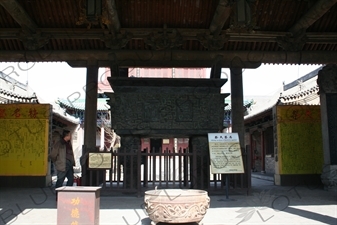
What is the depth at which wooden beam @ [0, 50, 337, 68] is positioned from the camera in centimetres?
947

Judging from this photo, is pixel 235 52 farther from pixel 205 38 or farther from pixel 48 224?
pixel 48 224

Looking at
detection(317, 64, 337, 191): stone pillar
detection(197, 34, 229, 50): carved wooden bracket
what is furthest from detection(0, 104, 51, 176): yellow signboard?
detection(317, 64, 337, 191): stone pillar

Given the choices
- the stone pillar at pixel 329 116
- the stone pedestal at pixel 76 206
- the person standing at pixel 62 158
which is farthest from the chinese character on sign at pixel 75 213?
the stone pillar at pixel 329 116

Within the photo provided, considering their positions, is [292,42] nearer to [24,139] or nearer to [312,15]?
[312,15]

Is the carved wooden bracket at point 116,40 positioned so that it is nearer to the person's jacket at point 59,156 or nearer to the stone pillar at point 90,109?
the stone pillar at point 90,109

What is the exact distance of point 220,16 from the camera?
7.60 meters

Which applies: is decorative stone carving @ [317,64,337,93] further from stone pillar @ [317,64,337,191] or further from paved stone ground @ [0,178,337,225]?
paved stone ground @ [0,178,337,225]

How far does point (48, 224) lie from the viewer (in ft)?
17.7

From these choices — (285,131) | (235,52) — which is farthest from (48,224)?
(285,131)

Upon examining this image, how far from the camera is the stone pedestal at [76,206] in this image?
180 inches

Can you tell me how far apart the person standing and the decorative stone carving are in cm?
701

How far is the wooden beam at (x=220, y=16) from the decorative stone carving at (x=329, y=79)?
3.55 meters

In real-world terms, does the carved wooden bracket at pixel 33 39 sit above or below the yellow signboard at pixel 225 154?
above

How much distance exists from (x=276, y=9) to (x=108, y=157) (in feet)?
17.5
